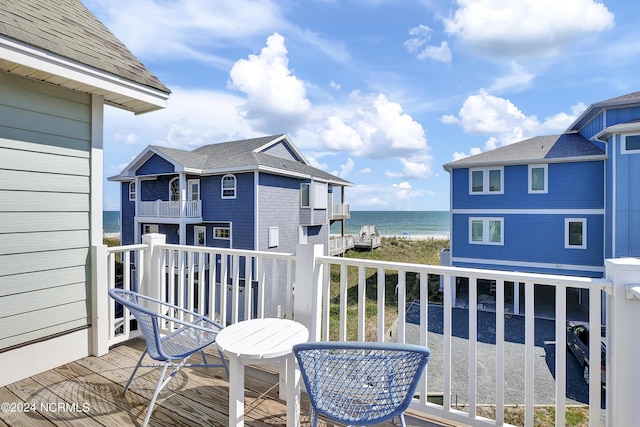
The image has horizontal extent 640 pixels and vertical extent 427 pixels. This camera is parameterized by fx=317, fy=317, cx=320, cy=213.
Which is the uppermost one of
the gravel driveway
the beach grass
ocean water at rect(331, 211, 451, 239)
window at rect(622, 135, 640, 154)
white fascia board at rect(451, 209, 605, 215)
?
window at rect(622, 135, 640, 154)

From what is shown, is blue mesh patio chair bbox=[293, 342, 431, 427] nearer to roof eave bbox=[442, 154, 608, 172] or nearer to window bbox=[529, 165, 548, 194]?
roof eave bbox=[442, 154, 608, 172]

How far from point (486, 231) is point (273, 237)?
827 centimetres

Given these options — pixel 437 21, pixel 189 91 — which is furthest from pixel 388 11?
pixel 189 91

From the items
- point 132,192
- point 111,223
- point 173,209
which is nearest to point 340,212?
point 173,209

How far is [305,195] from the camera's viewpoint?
15.1 m

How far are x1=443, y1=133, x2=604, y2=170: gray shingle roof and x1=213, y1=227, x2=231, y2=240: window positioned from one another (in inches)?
356

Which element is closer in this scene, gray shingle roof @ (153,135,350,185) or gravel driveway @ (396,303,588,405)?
gravel driveway @ (396,303,588,405)

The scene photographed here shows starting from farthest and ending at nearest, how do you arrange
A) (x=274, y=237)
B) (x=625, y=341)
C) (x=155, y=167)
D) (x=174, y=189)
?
(x=174, y=189) < (x=155, y=167) < (x=274, y=237) < (x=625, y=341)

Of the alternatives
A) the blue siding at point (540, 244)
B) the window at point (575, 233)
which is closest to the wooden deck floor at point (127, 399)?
the blue siding at point (540, 244)

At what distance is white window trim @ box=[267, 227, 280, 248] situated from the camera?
12.9 meters

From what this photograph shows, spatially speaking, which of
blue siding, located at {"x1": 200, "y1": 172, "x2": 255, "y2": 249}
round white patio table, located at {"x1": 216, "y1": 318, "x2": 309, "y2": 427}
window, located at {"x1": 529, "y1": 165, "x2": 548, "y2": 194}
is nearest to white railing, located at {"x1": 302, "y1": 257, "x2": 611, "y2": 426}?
round white patio table, located at {"x1": 216, "y1": 318, "x2": 309, "y2": 427}

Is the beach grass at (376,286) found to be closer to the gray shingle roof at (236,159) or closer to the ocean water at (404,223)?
the gray shingle roof at (236,159)

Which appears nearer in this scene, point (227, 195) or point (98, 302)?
point (98, 302)

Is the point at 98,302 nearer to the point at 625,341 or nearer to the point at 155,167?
the point at 625,341
